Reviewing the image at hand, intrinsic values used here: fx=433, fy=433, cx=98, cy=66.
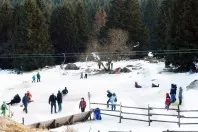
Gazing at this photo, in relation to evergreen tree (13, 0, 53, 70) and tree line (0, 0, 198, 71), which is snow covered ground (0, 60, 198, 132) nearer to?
tree line (0, 0, 198, 71)

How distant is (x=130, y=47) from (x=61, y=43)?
14.4 meters

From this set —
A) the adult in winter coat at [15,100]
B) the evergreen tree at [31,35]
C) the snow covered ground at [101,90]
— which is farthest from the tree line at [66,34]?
the adult in winter coat at [15,100]

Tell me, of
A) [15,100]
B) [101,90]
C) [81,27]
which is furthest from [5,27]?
[15,100]

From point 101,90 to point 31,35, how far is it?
88.7 ft

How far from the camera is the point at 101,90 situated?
39031 millimetres

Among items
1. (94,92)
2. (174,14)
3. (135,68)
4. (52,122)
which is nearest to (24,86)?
(94,92)

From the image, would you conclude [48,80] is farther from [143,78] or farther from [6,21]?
[6,21]

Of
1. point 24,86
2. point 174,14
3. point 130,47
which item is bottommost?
point 24,86

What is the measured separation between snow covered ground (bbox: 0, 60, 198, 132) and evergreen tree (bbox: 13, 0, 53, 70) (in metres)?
6.15

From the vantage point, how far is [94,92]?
38062mm

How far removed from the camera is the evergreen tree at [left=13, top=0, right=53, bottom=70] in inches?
2479

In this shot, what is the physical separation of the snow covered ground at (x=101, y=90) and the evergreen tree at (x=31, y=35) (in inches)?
242

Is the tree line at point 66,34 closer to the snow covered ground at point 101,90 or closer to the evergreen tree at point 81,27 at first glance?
the evergreen tree at point 81,27

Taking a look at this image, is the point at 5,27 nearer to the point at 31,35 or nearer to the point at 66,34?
the point at 31,35
